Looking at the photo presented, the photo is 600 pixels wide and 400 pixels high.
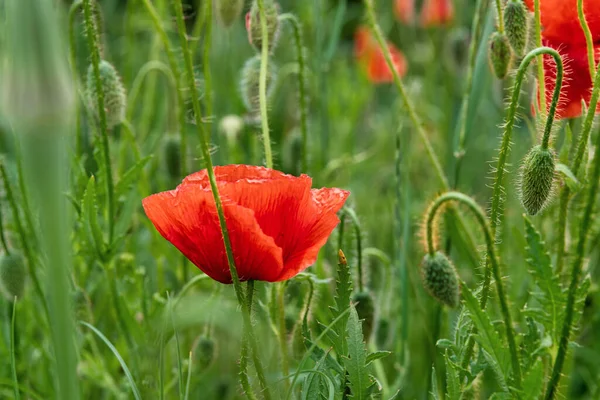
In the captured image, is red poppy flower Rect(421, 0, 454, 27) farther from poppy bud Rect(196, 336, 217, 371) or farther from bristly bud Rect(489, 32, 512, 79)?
poppy bud Rect(196, 336, 217, 371)

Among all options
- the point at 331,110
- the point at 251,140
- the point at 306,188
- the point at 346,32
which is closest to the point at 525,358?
the point at 306,188

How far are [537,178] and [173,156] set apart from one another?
93 centimetres

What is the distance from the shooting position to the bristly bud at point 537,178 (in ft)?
3.14

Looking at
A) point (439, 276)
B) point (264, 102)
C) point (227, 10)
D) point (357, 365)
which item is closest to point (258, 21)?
point (227, 10)

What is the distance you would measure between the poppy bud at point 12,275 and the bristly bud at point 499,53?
0.77 metres

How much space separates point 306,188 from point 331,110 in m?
1.64

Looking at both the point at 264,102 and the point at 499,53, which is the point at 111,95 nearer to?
the point at 264,102

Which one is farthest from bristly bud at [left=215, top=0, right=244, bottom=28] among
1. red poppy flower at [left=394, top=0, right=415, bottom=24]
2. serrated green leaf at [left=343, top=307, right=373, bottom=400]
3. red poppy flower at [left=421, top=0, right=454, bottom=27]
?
red poppy flower at [left=394, top=0, right=415, bottom=24]

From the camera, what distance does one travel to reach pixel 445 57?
276 centimetres

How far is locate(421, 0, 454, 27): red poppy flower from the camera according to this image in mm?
2848

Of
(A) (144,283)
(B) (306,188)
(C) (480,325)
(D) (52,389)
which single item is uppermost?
(B) (306,188)

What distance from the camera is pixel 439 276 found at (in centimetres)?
109

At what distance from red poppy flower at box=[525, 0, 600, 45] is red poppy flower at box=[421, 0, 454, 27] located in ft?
5.43

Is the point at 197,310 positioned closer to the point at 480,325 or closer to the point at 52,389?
the point at 480,325
